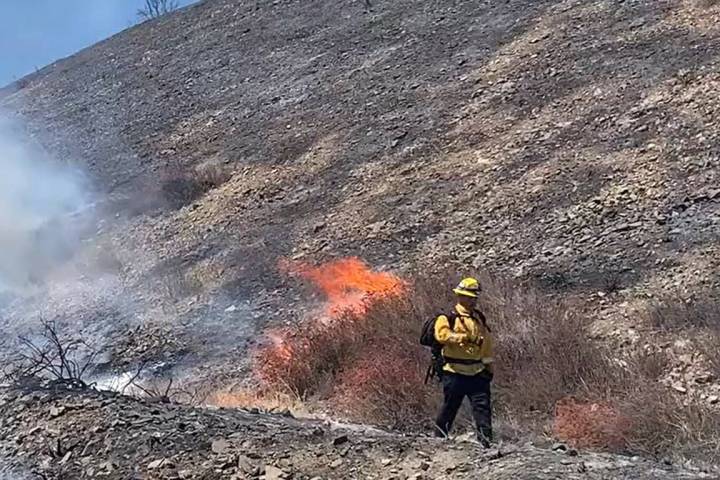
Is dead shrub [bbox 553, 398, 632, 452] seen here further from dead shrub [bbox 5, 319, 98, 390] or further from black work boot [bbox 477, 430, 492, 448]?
dead shrub [bbox 5, 319, 98, 390]

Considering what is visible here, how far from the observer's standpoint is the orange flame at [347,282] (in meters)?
10.9

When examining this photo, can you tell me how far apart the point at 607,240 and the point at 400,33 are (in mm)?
10349

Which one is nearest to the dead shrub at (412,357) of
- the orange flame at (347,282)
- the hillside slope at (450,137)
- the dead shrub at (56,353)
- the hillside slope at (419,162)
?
the orange flame at (347,282)

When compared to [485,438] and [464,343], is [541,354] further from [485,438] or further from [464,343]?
[485,438]

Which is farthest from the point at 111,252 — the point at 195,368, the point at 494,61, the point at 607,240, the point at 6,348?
the point at 607,240

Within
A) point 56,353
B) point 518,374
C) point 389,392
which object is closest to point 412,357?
point 389,392

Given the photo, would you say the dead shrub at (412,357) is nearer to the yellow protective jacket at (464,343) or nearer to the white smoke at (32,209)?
the yellow protective jacket at (464,343)

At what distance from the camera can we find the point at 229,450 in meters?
6.44

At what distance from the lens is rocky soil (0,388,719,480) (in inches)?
223

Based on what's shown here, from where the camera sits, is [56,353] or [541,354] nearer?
[541,354]

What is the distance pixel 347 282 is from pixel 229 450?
5.77m

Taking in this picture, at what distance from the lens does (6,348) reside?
1287cm

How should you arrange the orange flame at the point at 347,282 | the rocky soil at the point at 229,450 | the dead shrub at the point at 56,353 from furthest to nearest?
the orange flame at the point at 347,282
the dead shrub at the point at 56,353
the rocky soil at the point at 229,450

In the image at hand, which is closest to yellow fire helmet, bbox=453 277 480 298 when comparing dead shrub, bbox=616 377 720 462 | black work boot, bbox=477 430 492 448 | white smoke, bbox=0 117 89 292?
black work boot, bbox=477 430 492 448
